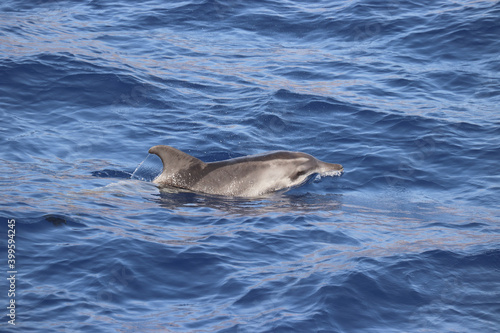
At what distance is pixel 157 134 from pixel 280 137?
2.90 metres

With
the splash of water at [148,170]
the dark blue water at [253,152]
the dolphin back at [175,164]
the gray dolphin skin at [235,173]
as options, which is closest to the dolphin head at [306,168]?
the gray dolphin skin at [235,173]

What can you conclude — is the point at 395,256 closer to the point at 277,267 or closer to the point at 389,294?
the point at 389,294

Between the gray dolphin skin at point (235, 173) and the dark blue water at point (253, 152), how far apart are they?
35 cm

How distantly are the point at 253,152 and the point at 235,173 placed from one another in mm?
2404

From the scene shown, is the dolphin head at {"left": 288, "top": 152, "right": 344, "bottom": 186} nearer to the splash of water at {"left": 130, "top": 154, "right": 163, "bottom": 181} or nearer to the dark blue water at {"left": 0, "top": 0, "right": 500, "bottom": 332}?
the dark blue water at {"left": 0, "top": 0, "right": 500, "bottom": 332}

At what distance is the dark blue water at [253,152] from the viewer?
8.68m

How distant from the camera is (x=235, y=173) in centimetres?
1286

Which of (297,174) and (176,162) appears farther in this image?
(297,174)

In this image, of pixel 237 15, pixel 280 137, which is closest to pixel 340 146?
pixel 280 137

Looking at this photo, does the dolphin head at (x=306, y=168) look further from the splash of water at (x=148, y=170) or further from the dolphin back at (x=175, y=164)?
the splash of water at (x=148, y=170)

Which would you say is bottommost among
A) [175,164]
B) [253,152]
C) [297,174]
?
[253,152]

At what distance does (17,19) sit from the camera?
76.2 feet

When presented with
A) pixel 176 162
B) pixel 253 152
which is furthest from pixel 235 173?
pixel 253 152

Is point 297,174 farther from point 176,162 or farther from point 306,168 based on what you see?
point 176,162
